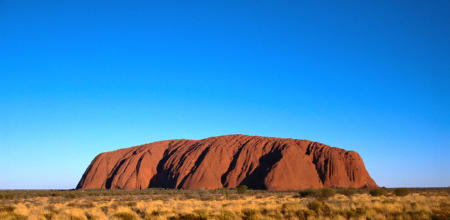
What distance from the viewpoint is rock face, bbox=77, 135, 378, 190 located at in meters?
64.0

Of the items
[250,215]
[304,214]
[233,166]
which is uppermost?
[233,166]

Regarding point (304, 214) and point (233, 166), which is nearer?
point (304, 214)

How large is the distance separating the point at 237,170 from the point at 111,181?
3021 centimetres

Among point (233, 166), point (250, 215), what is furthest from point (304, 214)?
point (233, 166)

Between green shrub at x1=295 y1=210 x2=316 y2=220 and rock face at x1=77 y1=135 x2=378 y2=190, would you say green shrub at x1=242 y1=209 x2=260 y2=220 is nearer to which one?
green shrub at x1=295 y1=210 x2=316 y2=220

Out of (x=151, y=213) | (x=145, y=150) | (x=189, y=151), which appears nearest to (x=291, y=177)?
(x=189, y=151)

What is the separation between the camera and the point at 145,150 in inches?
3115

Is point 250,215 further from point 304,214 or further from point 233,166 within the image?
point 233,166

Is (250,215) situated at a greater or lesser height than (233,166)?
lesser

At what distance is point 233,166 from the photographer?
68.9 meters

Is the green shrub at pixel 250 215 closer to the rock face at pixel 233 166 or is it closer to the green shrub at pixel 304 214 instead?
the green shrub at pixel 304 214

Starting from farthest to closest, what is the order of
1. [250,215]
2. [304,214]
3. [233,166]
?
[233,166] < [250,215] < [304,214]

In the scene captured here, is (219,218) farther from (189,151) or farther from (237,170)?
(189,151)

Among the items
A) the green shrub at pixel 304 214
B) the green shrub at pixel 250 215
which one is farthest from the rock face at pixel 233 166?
the green shrub at pixel 304 214
